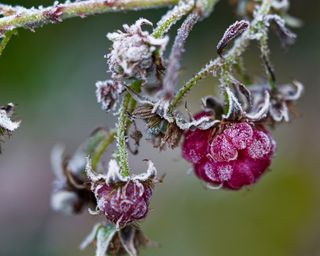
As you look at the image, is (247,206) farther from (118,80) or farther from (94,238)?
(118,80)

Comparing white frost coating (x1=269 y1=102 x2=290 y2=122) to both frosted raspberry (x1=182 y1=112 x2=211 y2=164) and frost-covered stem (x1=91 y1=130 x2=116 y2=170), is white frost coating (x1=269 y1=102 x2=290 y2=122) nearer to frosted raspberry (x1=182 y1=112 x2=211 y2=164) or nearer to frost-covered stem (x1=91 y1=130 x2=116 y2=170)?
frosted raspberry (x1=182 y1=112 x2=211 y2=164)

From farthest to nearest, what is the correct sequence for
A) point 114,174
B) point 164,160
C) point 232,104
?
1. point 164,160
2. point 232,104
3. point 114,174

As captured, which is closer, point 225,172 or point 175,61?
point 175,61

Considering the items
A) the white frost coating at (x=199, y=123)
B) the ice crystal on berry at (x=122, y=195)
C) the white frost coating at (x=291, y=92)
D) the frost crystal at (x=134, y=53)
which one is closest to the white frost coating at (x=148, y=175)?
the ice crystal on berry at (x=122, y=195)

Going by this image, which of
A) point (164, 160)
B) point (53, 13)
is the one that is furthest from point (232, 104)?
point (164, 160)

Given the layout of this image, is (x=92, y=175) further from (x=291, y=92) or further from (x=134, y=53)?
(x=291, y=92)

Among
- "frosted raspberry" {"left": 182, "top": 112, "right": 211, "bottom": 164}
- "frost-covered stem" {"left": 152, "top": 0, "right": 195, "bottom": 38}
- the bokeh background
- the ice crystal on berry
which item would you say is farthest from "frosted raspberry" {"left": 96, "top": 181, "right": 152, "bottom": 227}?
the bokeh background

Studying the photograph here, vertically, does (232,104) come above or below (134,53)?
below
